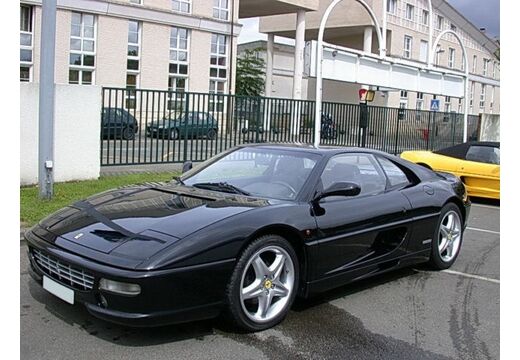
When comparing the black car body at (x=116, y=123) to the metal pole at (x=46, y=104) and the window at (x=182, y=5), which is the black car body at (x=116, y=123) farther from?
the window at (x=182, y=5)

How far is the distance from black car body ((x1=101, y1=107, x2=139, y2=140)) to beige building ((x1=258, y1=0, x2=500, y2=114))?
105ft

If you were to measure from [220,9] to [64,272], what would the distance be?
31891 mm

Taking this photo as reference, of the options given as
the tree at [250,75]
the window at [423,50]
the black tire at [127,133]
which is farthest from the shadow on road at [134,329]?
the window at [423,50]

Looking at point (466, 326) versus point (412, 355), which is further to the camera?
point (466, 326)

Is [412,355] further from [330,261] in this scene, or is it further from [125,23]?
[125,23]

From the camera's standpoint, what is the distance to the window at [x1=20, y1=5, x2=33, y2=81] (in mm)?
25859

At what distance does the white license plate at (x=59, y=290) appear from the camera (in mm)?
3689

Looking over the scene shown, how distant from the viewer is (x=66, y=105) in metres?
9.94

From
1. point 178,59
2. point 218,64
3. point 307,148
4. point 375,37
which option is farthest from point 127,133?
point 375,37

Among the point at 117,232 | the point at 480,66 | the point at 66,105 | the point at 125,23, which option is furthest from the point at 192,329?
the point at 480,66

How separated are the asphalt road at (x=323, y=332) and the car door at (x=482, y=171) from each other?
22.1 feet

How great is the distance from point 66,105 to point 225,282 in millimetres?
7285

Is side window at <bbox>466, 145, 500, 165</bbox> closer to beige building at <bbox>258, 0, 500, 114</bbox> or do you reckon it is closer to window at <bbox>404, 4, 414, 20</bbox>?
beige building at <bbox>258, 0, 500, 114</bbox>

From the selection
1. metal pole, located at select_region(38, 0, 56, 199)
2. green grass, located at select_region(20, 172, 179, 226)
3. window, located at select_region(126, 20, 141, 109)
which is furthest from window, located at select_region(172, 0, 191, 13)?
metal pole, located at select_region(38, 0, 56, 199)
